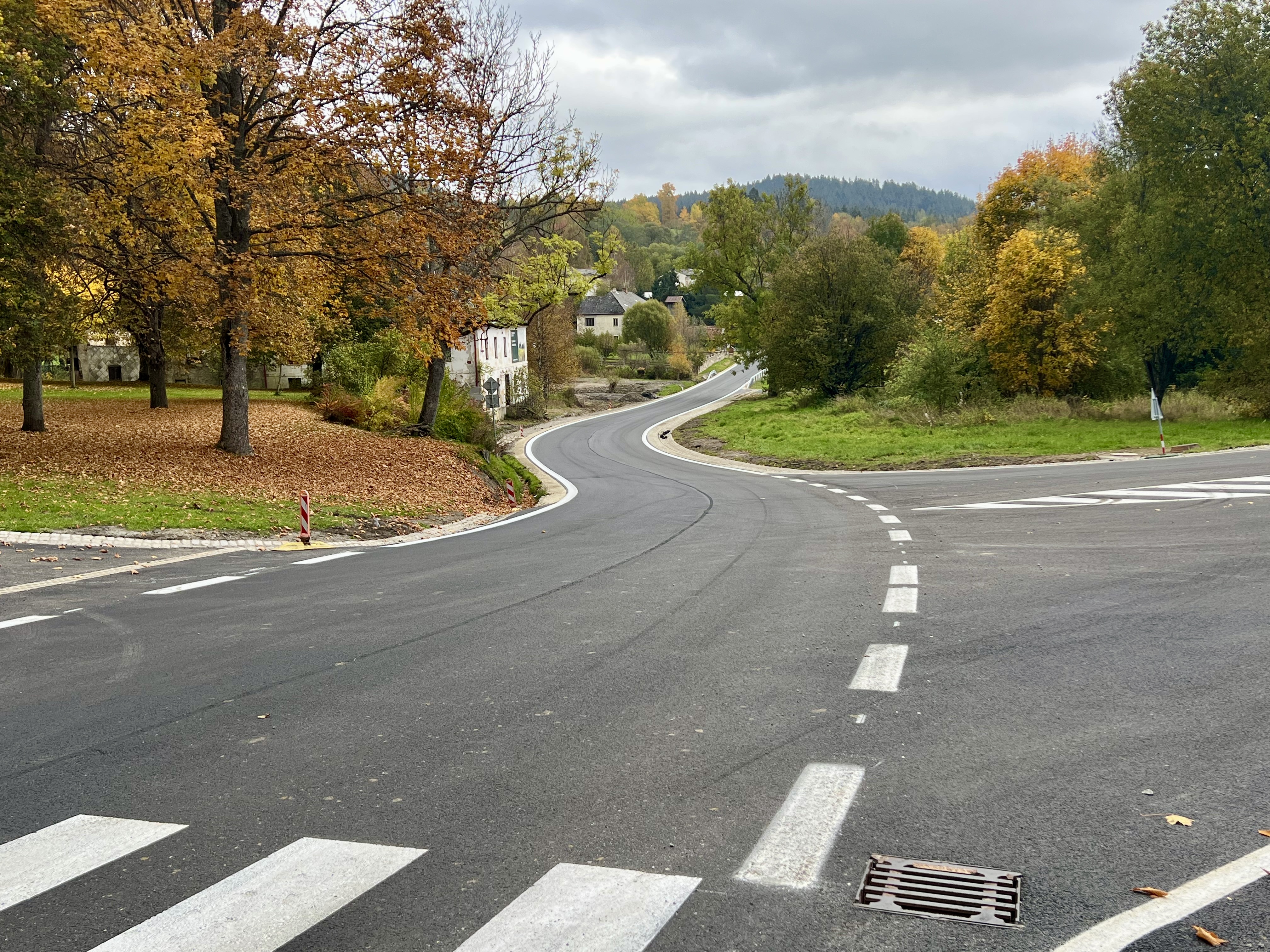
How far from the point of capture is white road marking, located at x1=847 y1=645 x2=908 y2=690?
234 inches

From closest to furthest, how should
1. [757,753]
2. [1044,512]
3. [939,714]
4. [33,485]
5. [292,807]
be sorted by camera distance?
[292,807]
[757,753]
[939,714]
[1044,512]
[33,485]

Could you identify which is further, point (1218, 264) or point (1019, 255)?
point (1019, 255)

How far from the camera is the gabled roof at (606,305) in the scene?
138375mm

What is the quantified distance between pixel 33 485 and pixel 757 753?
16078 mm

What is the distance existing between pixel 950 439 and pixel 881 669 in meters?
30.5

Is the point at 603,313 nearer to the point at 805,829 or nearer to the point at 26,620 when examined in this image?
the point at 26,620

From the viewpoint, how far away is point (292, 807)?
4363mm

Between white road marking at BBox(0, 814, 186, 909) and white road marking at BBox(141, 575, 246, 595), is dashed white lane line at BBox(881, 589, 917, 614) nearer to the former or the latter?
white road marking at BBox(0, 814, 186, 909)

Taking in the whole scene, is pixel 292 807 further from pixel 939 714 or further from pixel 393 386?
pixel 393 386


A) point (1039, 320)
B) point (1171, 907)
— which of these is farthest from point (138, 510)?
point (1039, 320)

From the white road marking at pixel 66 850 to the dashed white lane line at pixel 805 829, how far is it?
236 centimetres

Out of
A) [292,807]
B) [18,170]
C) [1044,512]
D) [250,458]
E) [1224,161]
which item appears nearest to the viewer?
[292,807]

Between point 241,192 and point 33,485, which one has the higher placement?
point 241,192

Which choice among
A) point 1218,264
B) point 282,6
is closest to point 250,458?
point 282,6
